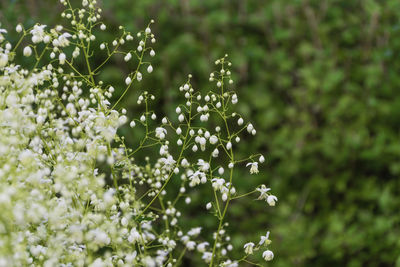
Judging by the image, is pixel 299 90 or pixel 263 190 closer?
pixel 263 190

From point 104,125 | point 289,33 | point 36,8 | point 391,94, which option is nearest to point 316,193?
point 391,94

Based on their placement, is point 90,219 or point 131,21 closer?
point 90,219

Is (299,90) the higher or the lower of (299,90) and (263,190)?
the higher

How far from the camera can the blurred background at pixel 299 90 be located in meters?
3.70

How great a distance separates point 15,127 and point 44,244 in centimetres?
38

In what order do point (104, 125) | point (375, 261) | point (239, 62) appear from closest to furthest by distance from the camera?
point (104, 125)
point (375, 261)
point (239, 62)

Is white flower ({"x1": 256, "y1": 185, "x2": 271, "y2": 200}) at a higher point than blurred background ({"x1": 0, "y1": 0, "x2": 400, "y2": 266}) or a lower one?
lower

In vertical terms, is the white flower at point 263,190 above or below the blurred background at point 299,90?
below

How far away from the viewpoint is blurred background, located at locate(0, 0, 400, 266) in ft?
12.1

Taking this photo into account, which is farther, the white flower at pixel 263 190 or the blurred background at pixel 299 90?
the blurred background at pixel 299 90

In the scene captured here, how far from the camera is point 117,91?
149 inches

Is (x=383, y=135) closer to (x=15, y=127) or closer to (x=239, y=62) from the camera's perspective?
(x=239, y=62)

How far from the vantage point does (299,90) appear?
3867mm

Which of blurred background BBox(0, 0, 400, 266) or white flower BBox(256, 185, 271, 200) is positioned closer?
white flower BBox(256, 185, 271, 200)
